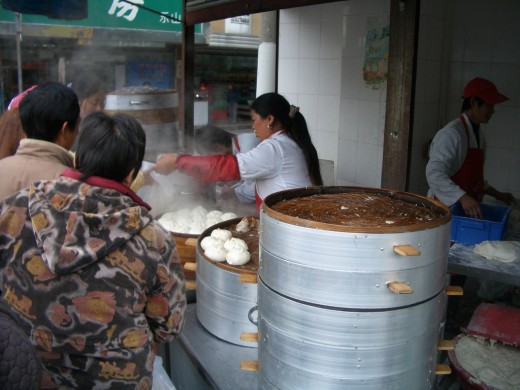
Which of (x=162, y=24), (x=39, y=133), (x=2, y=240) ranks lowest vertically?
(x=2, y=240)

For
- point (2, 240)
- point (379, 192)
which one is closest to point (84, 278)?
point (2, 240)

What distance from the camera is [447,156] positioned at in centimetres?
412

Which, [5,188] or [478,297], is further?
[478,297]

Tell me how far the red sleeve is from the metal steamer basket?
0.85m

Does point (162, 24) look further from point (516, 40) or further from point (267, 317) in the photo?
point (267, 317)

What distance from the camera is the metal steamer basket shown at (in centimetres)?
240

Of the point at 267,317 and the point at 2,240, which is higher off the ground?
the point at 2,240

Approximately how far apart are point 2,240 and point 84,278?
1.05 feet

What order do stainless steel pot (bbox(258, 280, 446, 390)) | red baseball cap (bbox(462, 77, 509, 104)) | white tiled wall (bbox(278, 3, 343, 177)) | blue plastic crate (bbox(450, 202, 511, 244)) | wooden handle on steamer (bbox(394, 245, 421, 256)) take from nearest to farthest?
wooden handle on steamer (bbox(394, 245, 421, 256)) → stainless steel pot (bbox(258, 280, 446, 390)) → blue plastic crate (bbox(450, 202, 511, 244)) → red baseball cap (bbox(462, 77, 509, 104)) → white tiled wall (bbox(278, 3, 343, 177))

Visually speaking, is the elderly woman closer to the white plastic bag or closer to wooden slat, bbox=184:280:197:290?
the white plastic bag

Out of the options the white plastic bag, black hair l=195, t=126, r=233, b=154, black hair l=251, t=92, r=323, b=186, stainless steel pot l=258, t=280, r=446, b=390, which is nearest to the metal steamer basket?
the white plastic bag

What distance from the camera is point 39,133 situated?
2.45 meters

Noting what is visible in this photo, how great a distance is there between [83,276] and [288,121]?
7.42ft

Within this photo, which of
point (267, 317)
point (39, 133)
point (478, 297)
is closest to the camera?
point (267, 317)
